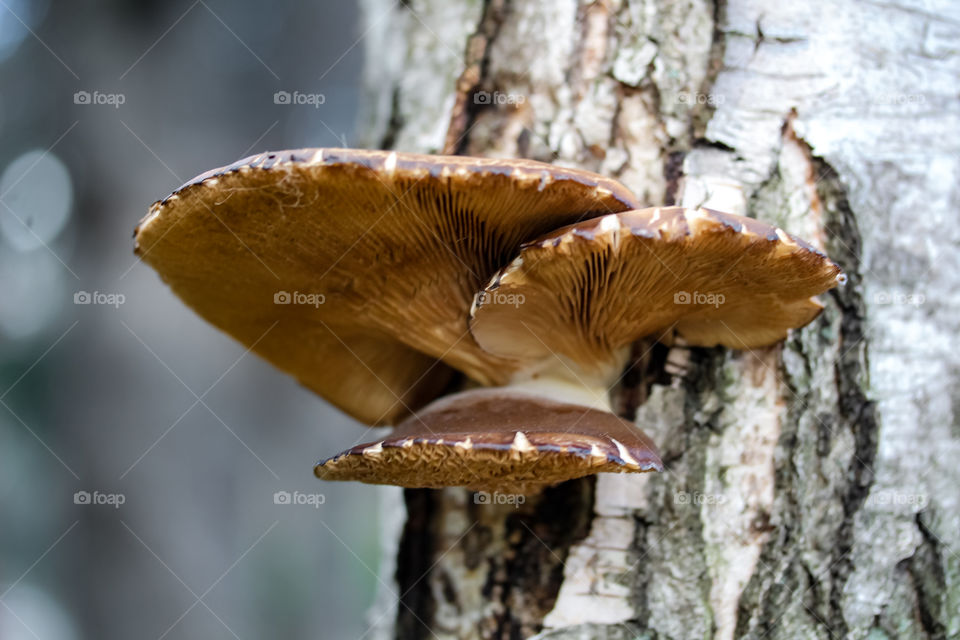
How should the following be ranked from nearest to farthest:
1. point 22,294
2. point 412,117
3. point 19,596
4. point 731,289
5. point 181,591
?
point 731,289
point 412,117
point 181,591
point 22,294
point 19,596

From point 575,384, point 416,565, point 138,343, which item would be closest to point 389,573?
point 416,565

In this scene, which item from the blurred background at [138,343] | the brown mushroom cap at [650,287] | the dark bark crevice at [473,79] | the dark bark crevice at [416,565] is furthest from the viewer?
the blurred background at [138,343]

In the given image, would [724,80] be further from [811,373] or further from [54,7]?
[54,7]

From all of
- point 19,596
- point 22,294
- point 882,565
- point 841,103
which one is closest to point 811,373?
point 882,565

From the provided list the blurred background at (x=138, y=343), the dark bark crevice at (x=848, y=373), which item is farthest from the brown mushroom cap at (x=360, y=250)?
the blurred background at (x=138, y=343)

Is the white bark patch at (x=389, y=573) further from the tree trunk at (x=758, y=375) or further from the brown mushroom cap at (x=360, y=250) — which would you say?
the brown mushroom cap at (x=360, y=250)

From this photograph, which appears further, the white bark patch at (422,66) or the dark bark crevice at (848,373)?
the white bark patch at (422,66)

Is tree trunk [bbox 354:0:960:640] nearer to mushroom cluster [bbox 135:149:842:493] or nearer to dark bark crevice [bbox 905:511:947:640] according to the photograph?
dark bark crevice [bbox 905:511:947:640]

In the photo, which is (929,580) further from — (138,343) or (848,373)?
(138,343)
